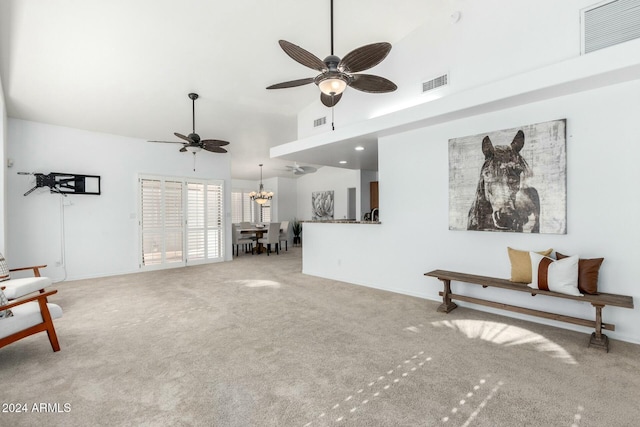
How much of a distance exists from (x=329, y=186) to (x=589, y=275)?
28.3ft

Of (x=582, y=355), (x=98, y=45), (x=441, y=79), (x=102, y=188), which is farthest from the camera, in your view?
(x=102, y=188)

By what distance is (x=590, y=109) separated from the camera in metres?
3.02

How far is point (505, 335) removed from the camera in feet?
9.77

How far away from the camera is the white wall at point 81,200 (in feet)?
16.8

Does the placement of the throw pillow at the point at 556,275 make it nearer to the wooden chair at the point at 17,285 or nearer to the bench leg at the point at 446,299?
the bench leg at the point at 446,299

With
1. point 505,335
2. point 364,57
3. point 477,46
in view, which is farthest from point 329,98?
point 505,335

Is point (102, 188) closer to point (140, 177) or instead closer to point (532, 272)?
point (140, 177)

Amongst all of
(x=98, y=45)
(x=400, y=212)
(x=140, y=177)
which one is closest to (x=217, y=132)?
(x=140, y=177)

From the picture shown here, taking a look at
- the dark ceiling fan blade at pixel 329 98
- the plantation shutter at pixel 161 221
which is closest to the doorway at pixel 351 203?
the plantation shutter at pixel 161 221

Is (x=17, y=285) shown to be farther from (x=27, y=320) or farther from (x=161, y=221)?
(x=161, y=221)

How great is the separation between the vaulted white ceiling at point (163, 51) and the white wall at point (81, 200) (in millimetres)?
364

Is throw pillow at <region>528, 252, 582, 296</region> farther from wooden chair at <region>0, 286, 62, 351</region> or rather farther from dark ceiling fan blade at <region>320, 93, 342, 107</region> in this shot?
wooden chair at <region>0, 286, 62, 351</region>

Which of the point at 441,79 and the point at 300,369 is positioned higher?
the point at 441,79

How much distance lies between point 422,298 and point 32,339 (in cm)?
447
